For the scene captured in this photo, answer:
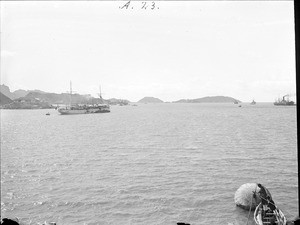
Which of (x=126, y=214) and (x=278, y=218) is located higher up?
(x=278, y=218)

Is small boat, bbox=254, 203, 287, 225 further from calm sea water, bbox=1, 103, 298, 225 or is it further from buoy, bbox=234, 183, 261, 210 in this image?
buoy, bbox=234, 183, 261, 210

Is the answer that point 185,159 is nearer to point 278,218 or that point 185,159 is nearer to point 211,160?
point 211,160

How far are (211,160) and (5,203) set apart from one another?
626 inches

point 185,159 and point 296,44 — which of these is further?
point 185,159

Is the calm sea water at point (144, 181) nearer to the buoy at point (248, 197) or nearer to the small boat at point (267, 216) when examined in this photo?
the buoy at point (248, 197)

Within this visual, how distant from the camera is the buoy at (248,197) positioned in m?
12.0

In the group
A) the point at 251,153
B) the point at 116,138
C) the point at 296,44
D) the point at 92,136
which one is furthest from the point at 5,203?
the point at 92,136

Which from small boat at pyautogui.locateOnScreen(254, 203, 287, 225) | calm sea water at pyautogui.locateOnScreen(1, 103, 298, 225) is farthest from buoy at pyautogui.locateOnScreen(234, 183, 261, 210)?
small boat at pyautogui.locateOnScreen(254, 203, 287, 225)

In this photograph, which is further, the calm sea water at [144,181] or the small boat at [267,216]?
the calm sea water at [144,181]

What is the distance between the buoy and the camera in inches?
474

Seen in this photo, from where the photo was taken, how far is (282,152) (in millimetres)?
28094

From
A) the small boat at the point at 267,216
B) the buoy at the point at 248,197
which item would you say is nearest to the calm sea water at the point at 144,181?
the buoy at the point at 248,197

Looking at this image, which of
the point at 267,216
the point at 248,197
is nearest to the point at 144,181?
the point at 248,197

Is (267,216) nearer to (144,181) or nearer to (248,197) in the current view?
(248,197)
